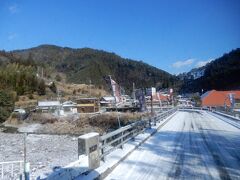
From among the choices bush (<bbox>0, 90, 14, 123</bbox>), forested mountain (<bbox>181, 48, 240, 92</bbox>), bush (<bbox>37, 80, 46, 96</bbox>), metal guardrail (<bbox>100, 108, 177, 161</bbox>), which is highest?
forested mountain (<bbox>181, 48, 240, 92</bbox>)

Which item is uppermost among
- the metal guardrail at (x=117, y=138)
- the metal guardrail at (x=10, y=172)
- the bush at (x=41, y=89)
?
the bush at (x=41, y=89)

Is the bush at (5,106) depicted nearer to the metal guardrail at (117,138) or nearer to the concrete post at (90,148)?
the metal guardrail at (117,138)

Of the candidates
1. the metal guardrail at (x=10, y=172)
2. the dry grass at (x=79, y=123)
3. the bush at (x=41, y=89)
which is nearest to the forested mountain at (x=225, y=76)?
the bush at (x=41, y=89)

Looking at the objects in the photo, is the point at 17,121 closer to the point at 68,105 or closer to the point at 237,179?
the point at 68,105

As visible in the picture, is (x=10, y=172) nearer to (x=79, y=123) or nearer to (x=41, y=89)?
(x=79, y=123)

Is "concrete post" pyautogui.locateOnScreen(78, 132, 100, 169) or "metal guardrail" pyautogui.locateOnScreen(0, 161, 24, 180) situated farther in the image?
"metal guardrail" pyautogui.locateOnScreen(0, 161, 24, 180)

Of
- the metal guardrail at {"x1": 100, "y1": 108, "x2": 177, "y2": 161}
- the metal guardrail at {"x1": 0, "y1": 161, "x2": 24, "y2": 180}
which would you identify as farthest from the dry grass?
the metal guardrail at {"x1": 0, "y1": 161, "x2": 24, "y2": 180}

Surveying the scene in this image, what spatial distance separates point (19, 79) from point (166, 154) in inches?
5093

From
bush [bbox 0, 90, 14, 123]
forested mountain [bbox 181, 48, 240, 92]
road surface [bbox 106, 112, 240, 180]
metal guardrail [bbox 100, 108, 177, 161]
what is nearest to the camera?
road surface [bbox 106, 112, 240, 180]

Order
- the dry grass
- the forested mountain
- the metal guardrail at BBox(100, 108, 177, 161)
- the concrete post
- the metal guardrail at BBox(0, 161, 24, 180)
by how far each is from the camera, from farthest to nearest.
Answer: the forested mountain
the dry grass
the metal guardrail at BBox(0, 161, 24, 180)
the metal guardrail at BBox(100, 108, 177, 161)
the concrete post

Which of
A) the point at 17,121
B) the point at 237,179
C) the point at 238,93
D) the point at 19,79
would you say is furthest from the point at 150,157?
the point at 19,79

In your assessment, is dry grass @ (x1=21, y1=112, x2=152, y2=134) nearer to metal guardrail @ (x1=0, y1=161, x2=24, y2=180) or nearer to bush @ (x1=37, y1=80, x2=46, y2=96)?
metal guardrail @ (x1=0, y1=161, x2=24, y2=180)

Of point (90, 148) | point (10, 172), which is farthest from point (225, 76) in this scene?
point (90, 148)

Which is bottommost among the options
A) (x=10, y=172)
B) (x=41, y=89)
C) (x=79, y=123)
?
(x=10, y=172)
